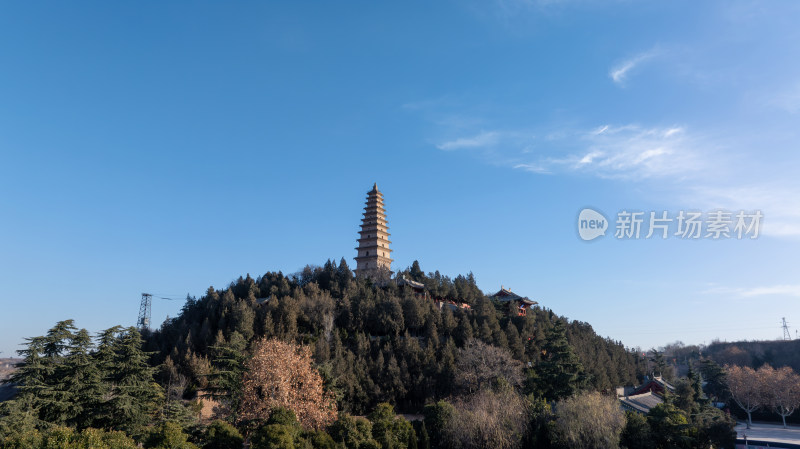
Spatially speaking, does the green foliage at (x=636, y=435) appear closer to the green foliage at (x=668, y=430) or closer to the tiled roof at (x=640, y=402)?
the green foliage at (x=668, y=430)

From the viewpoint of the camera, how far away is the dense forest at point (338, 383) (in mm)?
18547

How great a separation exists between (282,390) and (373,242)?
36403 millimetres

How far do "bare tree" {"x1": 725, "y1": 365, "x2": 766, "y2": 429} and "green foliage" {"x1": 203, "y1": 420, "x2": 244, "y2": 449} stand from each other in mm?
46421

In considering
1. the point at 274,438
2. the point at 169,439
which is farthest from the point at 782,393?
the point at 169,439

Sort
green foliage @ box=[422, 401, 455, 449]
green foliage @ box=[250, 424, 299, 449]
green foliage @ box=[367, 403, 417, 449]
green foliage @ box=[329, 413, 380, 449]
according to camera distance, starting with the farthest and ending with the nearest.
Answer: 1. green foliage @ box=[422, 401, 455, 449]
2. green foliage @ box=[367, 403, 417, 449]
3. green foliage @ box=[329, 413, 380, 449]
4. green foliage @ box=[250, 424, 299, 449]

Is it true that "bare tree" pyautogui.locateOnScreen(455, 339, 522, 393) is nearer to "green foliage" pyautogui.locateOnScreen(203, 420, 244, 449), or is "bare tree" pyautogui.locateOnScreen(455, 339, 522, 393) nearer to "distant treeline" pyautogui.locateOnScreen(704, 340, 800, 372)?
"green foliage" pyautogui.locateOnScreen(203, 420, 244, 449)

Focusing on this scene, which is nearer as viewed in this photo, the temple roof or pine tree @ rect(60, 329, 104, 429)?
pine tree @ rect(60, 329, 104, 429)

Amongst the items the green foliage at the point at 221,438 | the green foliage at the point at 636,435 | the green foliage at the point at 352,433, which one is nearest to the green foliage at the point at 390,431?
the green foliage at the point at 352,433

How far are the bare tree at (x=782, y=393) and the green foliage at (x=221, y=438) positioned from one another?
47333 millimetres

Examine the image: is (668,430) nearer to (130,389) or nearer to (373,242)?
(130,389)

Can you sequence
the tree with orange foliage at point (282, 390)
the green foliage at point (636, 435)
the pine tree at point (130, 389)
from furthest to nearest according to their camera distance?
the green foliage at point (636, 435)
the tree with orange foliage at point (282, 390)
the pine tree at point (130, 389)

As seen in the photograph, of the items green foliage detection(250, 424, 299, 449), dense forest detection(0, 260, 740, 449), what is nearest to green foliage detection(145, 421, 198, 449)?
dense forest detection(0, 260, 740, 449)

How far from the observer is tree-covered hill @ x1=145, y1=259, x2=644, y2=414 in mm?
31734

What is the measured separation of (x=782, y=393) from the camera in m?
42.9
